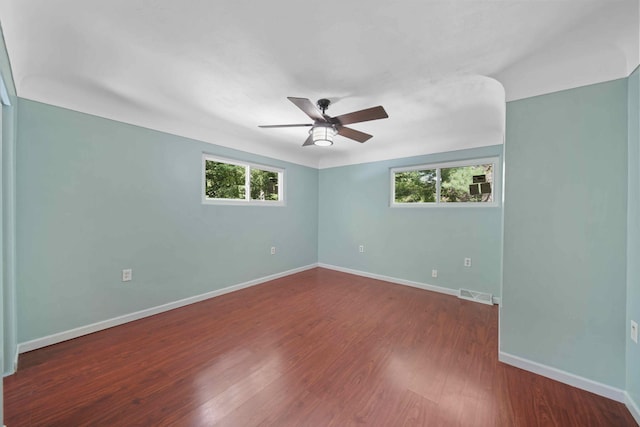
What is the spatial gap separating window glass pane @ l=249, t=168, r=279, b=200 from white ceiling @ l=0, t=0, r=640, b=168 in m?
1.47

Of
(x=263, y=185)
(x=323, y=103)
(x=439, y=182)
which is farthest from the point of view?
(x=263, y=185)

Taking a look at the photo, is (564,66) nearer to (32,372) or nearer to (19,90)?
(19,90)

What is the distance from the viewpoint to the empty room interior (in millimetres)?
1427

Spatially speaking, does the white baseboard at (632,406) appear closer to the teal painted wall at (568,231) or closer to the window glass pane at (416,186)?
the teal painted wall at (568,231)

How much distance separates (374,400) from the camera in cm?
154

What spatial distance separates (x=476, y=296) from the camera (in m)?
3.26

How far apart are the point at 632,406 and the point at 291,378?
216cm

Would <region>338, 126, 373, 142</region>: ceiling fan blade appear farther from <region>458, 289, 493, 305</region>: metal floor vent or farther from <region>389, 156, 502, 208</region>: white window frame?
<region>458, 289, 493, 305</region>: metal floor vent

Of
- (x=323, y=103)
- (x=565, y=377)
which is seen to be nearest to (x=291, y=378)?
(x=565, y=377)

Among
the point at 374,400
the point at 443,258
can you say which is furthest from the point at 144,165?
the point at 443,258

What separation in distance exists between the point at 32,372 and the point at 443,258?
14.6 ft

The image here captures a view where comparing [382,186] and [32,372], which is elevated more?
[382,186]

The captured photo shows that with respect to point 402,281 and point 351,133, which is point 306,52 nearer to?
point 351,133

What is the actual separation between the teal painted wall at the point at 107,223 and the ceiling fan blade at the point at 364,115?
2.07 metres
